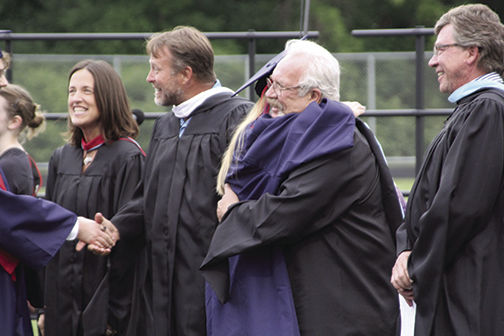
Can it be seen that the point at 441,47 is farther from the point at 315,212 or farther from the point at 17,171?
the point at 17,171

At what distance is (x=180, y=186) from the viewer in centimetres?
460

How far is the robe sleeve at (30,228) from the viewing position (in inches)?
170

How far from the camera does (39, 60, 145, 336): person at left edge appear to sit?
4918 millimetres

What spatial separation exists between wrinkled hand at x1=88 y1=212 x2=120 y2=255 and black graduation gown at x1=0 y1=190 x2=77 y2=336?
22 centimetres

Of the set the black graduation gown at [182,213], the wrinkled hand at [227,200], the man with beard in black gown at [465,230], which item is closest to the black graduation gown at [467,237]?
the man with beard in black gown at [465,230]

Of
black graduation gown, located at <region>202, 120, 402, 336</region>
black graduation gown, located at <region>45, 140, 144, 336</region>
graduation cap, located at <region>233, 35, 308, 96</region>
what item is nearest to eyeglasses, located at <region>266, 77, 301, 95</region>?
graduation cap, located at <region>233, 35, 308, 96</region>

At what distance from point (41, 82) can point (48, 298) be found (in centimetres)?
529

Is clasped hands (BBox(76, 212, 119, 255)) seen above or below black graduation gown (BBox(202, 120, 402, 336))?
below

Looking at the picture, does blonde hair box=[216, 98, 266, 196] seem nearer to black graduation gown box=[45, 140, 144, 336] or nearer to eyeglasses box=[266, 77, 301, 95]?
eyeglasses box=[266, 77, 301, 95]

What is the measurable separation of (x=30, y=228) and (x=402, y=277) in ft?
6.41

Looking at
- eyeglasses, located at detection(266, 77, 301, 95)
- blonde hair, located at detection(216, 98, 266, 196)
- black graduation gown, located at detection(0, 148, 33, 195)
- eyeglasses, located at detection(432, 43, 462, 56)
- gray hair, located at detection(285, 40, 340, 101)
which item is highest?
eyeglasses, located at detection(432, 43, 462, 56)

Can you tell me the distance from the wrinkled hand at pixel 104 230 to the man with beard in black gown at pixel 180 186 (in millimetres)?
43

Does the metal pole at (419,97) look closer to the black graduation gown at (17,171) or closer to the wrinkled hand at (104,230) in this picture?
the wrinkled hand at (104,230)

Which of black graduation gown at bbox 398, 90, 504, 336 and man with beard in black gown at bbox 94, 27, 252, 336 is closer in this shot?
black graduation gown at bbox 398, 90, 504, 336
